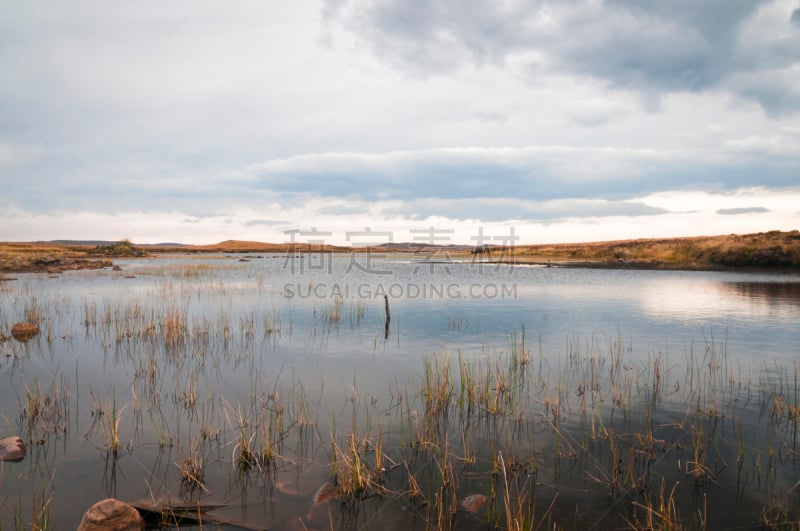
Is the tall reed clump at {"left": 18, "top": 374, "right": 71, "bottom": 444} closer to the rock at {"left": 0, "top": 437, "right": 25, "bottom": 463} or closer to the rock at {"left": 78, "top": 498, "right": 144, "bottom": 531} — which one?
the rock at {"left": 0, "top": 437, "right": 25, "bottom": 463}

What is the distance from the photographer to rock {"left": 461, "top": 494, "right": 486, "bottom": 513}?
5871 mm

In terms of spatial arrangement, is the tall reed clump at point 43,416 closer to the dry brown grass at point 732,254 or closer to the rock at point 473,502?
the rock at point 473,502

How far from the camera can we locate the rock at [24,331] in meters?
16.4

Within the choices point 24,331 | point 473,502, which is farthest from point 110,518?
point 24,331

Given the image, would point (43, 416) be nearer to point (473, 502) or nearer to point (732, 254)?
point (473, 502)

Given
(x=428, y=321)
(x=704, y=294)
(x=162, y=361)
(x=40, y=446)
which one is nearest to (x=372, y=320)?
(x=428, y=321)

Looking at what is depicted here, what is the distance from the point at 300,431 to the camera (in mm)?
8109

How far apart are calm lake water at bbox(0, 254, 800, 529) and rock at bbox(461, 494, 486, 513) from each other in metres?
0.09

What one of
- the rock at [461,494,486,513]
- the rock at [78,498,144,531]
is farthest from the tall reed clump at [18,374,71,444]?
the rock at [461,494,486,513]

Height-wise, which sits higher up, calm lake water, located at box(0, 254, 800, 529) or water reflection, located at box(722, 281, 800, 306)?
Answer: water reflection, located at box(722, 281, 800, 306)

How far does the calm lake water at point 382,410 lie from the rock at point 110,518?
2.70 feet

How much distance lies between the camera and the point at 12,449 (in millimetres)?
7148

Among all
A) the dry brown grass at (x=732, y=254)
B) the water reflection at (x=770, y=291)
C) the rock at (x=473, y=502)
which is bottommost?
the rock at (x=473, y=502)

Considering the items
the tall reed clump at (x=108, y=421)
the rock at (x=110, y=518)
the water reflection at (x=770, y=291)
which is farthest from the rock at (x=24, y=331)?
the water reflection at (x=770, y=291)
